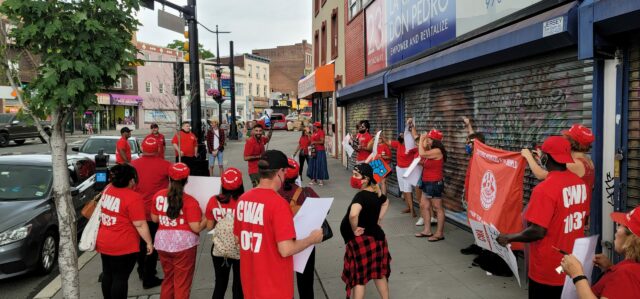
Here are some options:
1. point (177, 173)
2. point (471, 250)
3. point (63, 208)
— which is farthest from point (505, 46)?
point (63, 208)

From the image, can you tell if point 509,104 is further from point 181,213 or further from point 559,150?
point 181,213

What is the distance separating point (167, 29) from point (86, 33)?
713 cm

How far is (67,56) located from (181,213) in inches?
61.6

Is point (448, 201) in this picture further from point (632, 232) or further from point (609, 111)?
point (632, 232)

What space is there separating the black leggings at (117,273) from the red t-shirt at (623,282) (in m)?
3.65

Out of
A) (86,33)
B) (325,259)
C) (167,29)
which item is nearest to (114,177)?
(86,33)

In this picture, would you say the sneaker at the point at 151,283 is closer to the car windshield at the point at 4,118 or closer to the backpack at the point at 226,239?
the backpack at the point at 226,239

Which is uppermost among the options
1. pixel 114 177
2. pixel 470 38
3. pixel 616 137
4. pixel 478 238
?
pixel 470 38

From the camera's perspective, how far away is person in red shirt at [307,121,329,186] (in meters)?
12.6

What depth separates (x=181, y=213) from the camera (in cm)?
400

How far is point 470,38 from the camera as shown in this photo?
7281 mm

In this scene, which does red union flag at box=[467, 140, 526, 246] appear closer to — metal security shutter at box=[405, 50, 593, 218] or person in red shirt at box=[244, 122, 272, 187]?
metal security shutter at box=[405, 50, 593, 218]

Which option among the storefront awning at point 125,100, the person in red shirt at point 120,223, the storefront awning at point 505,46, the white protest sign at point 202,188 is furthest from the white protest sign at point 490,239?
the storefront awning at point 125,100

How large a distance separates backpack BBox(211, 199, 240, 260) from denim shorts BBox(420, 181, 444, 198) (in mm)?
3860
